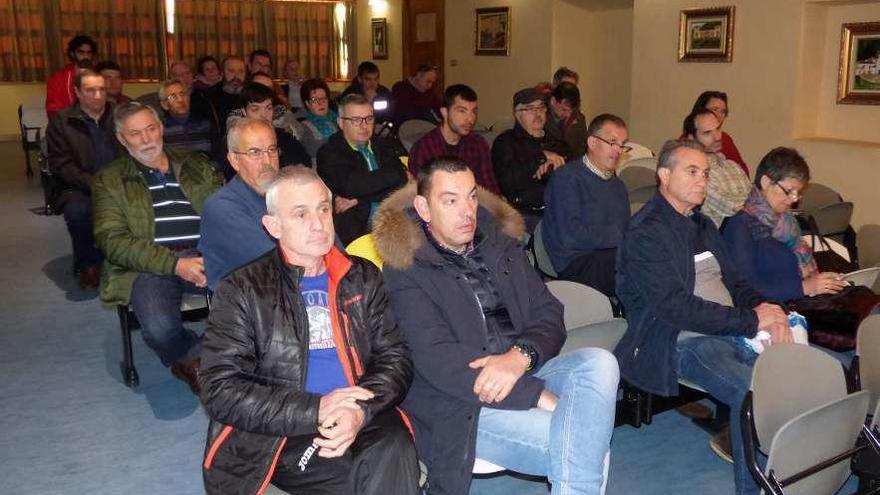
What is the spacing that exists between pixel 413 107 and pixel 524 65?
1832 mm

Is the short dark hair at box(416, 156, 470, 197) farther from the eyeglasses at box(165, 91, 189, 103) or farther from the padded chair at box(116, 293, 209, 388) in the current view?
the eyeglasses at box(165, 91, 189, 103)

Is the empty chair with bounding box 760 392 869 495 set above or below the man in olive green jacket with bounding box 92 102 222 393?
below

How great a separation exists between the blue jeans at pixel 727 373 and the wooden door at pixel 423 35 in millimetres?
9235

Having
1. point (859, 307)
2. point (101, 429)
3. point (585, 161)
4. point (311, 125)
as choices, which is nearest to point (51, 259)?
point (311, 125)

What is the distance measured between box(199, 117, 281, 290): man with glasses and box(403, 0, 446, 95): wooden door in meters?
8.69

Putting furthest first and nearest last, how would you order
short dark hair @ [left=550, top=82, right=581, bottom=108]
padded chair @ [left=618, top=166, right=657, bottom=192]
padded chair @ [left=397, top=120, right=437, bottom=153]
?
1. padded chair @ [left=397, top=120, right=437, bottom=153]
2. short dark hair @ [left=550, top=82, right=581, bottom=108]
3. padded chair @ [left=618, top=166, right=657, bottom=192]

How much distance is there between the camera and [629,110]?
8.83m

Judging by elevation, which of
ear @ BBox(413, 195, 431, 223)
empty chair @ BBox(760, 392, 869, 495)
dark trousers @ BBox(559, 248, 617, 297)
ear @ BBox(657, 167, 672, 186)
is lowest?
empty chair @ BBox(760, 392, 869, 495)

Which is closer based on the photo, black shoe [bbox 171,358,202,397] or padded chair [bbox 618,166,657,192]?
black shoe [bbox 171,358,202,397]

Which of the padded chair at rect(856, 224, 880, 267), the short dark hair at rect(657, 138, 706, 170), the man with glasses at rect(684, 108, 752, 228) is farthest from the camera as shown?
the man with glasses at rect(684, 108, 752, 228)

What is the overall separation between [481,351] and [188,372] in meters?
1.70

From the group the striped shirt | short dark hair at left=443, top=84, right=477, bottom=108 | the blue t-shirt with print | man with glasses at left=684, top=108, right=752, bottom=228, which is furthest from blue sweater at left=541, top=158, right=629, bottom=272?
the blue t-shirt with print

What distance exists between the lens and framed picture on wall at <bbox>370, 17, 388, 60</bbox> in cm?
1299

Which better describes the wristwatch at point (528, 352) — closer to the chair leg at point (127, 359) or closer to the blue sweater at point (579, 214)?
the blue sweater at point (579, 214)
